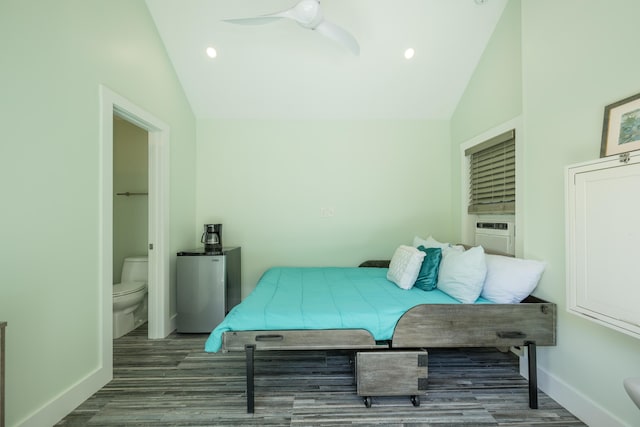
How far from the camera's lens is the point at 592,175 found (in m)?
1.42

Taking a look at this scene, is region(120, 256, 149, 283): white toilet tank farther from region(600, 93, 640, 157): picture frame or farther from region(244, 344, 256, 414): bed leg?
region(600, 93, 640, 157): picture frame

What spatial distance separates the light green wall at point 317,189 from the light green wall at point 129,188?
680mm

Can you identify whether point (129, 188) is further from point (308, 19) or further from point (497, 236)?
point (497, 236)

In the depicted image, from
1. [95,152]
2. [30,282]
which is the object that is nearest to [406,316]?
[30,282]

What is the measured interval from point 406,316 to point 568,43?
1.92m

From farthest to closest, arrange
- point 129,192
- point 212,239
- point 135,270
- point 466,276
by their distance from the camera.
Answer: point 129,192 < point 135,270 < point 212,239 < point 466,276

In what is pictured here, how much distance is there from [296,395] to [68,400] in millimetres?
1366

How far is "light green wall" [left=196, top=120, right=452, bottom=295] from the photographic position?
3.52m

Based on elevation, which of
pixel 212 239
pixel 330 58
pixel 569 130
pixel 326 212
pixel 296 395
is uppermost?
pixel 330 58

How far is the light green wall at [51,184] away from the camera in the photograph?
145 centimetres

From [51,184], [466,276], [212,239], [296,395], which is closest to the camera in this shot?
[51,184]

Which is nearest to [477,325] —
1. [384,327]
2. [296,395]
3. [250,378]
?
[384,327]

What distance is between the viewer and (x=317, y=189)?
3.53m

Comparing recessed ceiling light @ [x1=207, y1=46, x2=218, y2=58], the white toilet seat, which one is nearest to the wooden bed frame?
the white toilet seat
